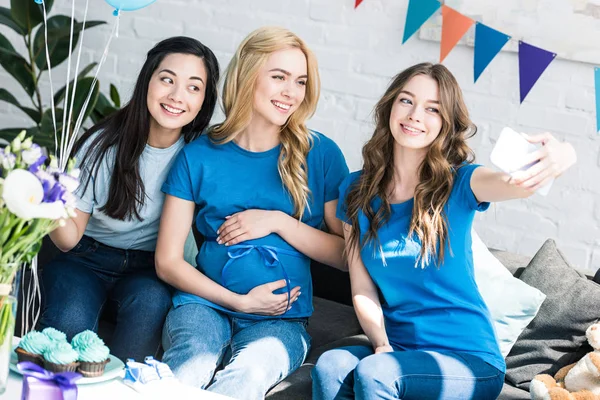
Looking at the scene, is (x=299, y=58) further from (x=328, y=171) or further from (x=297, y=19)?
(x=297, y=19)

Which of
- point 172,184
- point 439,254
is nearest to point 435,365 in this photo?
point 439,254

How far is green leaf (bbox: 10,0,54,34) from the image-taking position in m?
3.11

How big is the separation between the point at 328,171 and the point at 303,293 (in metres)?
0.34

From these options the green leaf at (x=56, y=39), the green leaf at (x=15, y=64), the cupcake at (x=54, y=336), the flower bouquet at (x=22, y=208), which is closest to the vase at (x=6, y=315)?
the flower bouquet at (x=22, y=208)

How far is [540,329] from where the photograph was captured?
7.25 ft

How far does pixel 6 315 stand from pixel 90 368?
221 mm

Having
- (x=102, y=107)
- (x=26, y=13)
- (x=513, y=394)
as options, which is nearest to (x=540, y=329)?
(x=513, y=394)

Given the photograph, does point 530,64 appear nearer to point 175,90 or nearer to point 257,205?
point 257,205

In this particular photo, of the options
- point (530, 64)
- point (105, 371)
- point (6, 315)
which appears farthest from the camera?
point (530, 64)

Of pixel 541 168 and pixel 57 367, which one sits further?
pixel 541 168

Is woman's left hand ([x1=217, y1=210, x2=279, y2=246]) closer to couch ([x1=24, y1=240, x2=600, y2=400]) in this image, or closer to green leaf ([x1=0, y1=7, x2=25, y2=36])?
couch ([x1=24, y1=240, x2=600, y2=400])

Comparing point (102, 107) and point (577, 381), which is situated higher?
point (102, 107)

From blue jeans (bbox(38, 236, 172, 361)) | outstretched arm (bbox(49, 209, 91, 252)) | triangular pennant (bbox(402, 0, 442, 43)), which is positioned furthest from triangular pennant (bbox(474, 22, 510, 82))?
outstretched arm (bbox(49, 209, 91, 252))

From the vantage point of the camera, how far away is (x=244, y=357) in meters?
1.96
